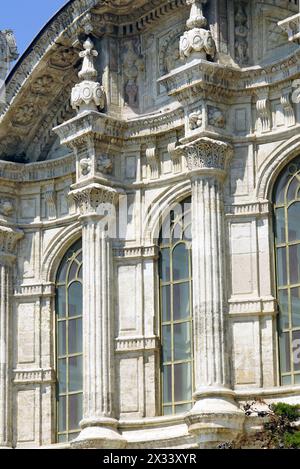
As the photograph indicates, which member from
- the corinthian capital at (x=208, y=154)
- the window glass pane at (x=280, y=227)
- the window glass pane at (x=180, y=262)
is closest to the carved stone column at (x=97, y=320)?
the window glass pane at (x=180, y=262)

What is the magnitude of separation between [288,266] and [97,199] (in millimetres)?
4495

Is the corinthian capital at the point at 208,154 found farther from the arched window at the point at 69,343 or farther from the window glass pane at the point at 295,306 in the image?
the arched window at the point at 69,343

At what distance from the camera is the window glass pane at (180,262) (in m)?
35.8

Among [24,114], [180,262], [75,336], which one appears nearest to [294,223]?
[180,262]

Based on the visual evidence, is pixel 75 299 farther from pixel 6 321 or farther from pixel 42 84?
pixel 42 84

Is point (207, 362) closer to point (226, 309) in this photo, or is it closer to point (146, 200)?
point (226, 309)

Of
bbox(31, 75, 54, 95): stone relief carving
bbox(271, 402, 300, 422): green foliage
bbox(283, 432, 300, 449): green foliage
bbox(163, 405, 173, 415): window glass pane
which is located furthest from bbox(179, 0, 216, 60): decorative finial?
bbox(283, 432, 300, 449): green foliage

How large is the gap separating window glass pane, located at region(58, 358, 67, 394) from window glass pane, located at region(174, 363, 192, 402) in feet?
10.3

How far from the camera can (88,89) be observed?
1453 inches

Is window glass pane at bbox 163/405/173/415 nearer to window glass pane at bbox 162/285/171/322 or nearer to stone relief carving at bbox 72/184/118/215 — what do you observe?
window glass pane at bbox 162/285/171/322

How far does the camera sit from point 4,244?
3875 cm

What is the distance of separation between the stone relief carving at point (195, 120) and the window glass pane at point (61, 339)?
5539 millimetres

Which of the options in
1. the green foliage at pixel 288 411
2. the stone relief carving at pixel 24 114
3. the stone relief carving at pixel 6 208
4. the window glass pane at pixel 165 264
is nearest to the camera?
the green foliage at pixel 288 411
